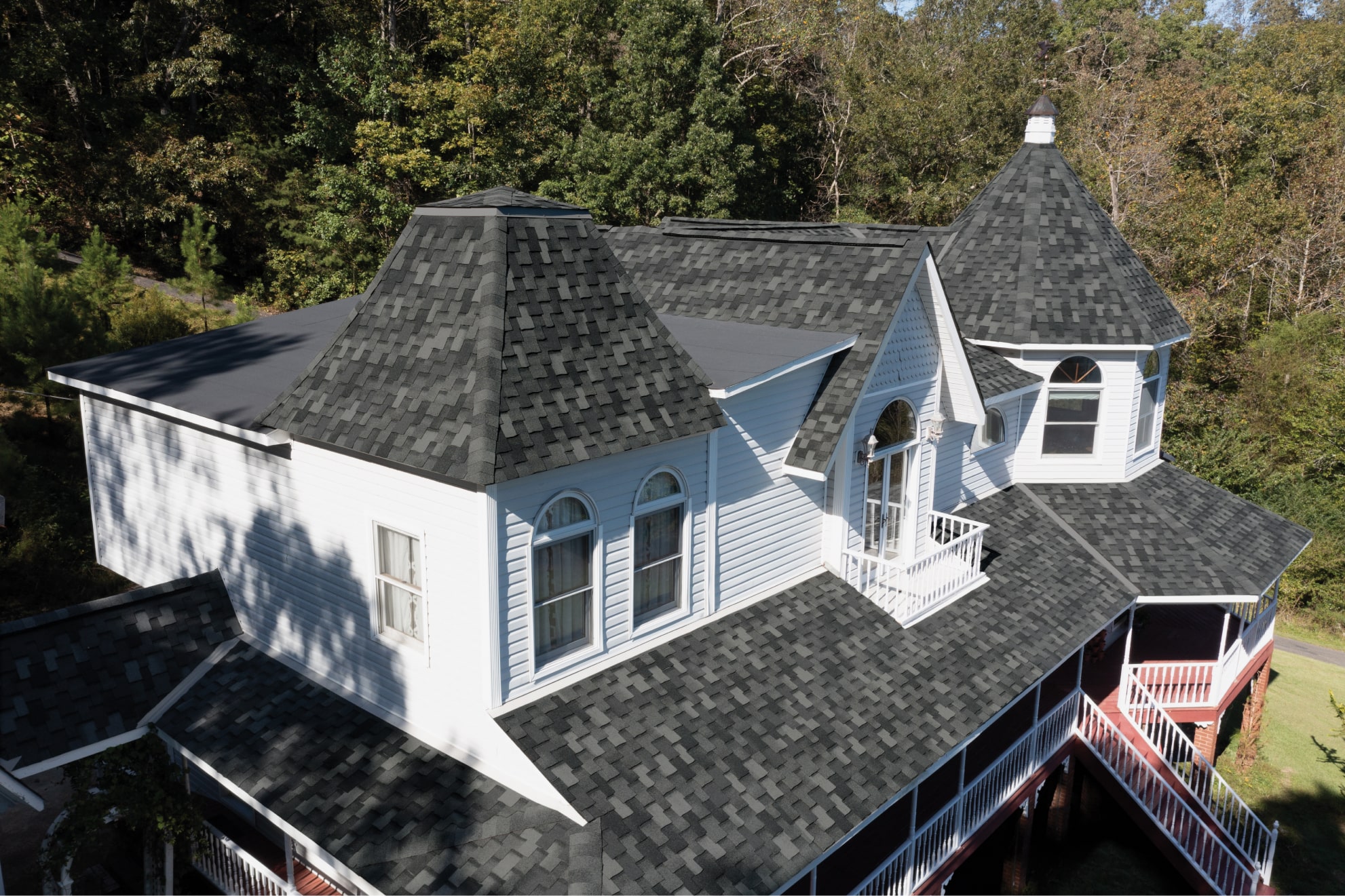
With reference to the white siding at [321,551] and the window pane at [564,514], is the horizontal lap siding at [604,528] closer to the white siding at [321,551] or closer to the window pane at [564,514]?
the window pane at [564,514]

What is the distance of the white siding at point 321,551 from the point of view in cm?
907

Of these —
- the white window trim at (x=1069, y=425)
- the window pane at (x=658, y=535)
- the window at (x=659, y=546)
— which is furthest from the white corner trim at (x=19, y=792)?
the white window trim at (x=1069, y=425)

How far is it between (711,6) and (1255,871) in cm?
3998

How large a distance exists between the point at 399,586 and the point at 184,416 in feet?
13.6

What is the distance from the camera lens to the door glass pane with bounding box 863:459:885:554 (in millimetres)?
13898

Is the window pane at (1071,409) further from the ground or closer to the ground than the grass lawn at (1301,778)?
further from the ground

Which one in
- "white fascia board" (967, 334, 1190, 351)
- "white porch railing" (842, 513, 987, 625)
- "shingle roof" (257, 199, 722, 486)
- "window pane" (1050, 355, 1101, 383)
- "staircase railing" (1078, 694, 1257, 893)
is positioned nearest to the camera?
"shingle roof" (257, 199, 722, 486)

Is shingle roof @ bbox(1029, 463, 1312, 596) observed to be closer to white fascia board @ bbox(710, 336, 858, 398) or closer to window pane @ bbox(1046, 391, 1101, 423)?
window pane @ bbox(1046, 391, 1101, 423)

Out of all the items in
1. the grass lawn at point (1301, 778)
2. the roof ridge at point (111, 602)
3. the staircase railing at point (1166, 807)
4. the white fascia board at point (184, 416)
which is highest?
the white fascia board at point (184, 416)

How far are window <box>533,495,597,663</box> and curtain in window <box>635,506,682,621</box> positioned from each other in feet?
2.63

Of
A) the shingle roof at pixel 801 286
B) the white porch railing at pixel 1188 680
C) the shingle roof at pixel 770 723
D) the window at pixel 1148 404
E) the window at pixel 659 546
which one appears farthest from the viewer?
the window at pixel 1148 404

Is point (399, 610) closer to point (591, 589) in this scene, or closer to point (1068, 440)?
point (591, 589)

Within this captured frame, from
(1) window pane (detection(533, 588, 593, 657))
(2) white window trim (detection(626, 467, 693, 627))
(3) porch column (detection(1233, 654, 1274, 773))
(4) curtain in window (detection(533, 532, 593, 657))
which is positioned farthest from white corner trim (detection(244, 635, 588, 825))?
(3) porch column (detection(1233, 654, 1274, 773))

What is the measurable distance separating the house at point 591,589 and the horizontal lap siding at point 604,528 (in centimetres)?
4
